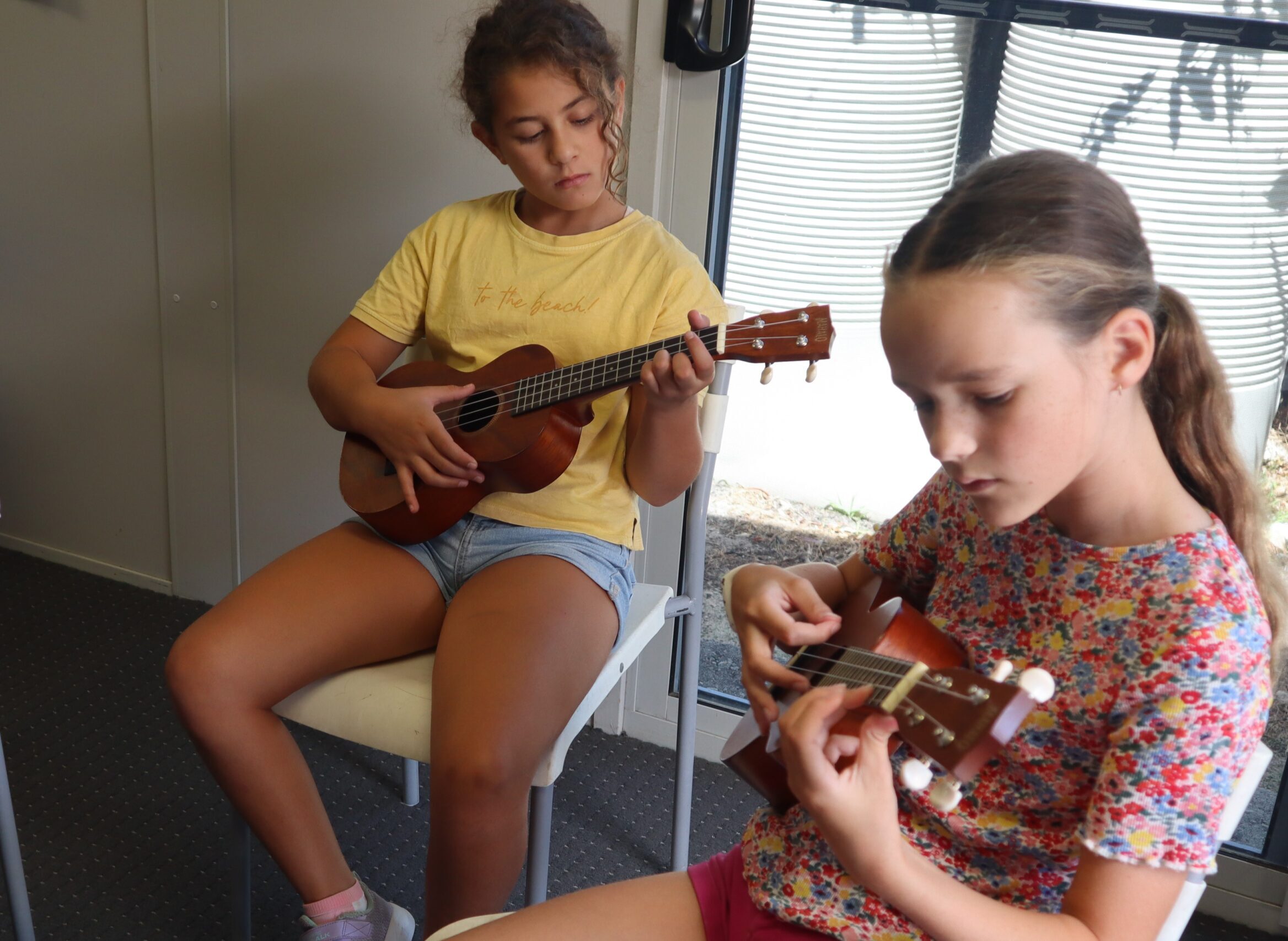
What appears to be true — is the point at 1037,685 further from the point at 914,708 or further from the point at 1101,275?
the point at 1101,275

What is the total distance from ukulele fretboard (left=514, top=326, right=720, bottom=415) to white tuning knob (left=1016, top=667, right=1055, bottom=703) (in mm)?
644

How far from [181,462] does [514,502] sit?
122cm

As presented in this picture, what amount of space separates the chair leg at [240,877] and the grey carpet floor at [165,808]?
0.11 metres

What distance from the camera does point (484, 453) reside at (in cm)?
129

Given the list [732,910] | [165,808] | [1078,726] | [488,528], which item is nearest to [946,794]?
[1078,726]

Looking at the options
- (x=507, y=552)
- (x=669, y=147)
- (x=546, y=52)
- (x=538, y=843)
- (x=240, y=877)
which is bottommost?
(x=240, y=877)

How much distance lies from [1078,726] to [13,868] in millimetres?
1231

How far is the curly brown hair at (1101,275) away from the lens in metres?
0.72

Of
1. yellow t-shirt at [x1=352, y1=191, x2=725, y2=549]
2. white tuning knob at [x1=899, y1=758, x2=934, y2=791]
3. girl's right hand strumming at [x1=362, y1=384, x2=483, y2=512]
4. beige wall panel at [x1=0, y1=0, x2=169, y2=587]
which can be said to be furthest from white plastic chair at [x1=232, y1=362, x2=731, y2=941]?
beige wall panel at [x1=0, y1=0, x2=169, y2=587]

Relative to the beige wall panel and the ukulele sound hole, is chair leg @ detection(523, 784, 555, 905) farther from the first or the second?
the beige wall panel

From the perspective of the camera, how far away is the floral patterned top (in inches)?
26.2

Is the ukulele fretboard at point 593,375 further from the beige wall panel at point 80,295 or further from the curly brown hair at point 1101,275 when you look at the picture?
the beige wall panel at point 80,295

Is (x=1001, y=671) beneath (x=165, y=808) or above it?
above

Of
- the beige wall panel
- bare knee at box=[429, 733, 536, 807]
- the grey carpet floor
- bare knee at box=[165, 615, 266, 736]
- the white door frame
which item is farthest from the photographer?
the beige wall panel
